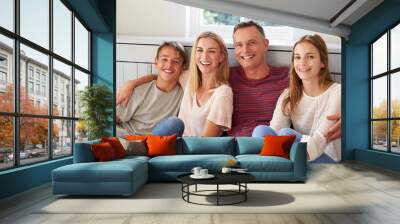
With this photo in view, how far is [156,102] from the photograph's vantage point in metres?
8.16

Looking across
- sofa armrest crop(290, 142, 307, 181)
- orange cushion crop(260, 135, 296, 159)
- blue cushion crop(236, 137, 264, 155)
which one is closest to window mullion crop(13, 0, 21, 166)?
blue cushion crop(236, 137, 264, 155)

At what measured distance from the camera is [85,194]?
15.6 ft

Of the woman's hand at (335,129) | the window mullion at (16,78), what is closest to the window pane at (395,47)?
the woman's hand at (335,129)

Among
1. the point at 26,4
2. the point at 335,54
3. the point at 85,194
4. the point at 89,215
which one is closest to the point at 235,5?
the point at 335,54

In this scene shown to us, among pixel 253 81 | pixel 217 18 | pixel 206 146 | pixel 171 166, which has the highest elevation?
pixel 217 18

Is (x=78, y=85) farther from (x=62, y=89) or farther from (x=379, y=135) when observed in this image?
(x=379, y=135)

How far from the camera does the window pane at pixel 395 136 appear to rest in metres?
7.55

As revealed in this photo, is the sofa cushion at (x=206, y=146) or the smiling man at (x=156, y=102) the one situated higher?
the smiling man at (x=156, y=102)

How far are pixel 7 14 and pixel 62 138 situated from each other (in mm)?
2526

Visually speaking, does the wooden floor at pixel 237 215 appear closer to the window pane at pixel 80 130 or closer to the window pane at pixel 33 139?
the window pane at pixel 33 139

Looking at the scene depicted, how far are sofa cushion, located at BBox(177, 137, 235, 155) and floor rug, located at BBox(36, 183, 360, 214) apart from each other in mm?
1472

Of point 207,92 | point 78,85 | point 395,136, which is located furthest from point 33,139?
point 395,136

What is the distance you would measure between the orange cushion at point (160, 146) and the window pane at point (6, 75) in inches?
94.2

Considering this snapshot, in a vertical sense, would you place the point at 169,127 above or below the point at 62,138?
above
